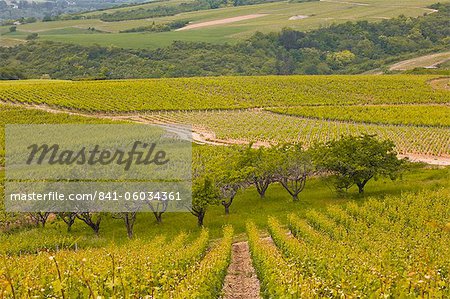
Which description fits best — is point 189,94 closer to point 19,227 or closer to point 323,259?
point 19,227

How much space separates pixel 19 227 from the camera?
32969mm

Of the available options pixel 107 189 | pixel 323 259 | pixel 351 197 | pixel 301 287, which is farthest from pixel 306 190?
pixel 301 287

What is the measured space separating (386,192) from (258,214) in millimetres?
9855

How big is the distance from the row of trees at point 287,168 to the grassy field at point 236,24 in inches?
4553

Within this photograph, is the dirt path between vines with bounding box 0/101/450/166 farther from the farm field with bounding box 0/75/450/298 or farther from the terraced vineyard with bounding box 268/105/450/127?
the terraced vineyard with bounding box 268/105/450/127

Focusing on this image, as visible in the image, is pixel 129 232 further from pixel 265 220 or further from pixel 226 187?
pixel 265 220

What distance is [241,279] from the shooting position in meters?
20.2

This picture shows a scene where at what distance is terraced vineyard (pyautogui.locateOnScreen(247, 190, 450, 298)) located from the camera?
401 inches

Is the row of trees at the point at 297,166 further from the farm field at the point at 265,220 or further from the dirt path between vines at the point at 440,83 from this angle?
the dirt path between vines at the point at 440,83

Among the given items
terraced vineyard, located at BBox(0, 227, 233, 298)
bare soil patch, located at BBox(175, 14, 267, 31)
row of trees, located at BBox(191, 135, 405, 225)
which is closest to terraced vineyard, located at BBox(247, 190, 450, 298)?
terraced vineyard, located at BBox(0, 227, 233, 298)

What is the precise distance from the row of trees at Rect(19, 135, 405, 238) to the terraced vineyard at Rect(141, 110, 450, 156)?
11.6m

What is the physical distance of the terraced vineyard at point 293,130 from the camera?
5088 centimetres

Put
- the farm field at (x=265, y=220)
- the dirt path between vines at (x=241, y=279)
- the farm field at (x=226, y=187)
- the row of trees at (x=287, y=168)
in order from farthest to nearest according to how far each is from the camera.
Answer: the row of trees at (x=287, y=168) < the dirt path between vines at (x=241, y=279) < the farm field at (x=226, y=187) < the farm field at (x=265, y=220)

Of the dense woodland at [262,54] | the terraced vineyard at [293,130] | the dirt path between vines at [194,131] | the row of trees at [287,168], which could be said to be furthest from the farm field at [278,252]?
the dense woodland at [262,54]
